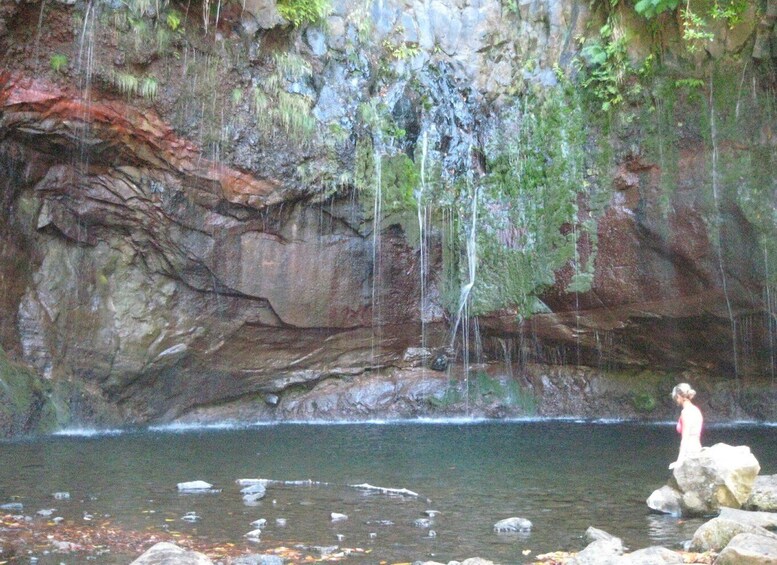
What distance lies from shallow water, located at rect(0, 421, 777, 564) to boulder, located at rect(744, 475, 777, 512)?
31.4 inches

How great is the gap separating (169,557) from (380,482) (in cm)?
469

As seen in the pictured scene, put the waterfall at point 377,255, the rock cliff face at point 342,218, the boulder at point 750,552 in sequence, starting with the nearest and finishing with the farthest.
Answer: the boulder at point 750,552, the rock cliff face at point 342,218, the waterfall at point 377,255

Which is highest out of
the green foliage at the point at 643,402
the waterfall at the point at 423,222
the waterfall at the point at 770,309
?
the waterfall at the point at 423,222

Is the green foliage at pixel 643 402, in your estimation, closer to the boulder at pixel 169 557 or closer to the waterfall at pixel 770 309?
the waterfall at pixel 770 309

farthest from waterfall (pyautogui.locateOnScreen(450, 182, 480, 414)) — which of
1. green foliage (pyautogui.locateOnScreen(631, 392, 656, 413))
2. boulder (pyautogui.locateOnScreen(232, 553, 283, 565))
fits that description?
boulder (pyautogui.locateOnScreen(232, 553, 283, 565))

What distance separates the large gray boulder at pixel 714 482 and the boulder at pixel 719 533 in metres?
1.33

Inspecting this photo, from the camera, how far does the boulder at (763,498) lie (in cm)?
777

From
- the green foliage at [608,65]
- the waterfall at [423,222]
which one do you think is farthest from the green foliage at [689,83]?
the waterfall at [423,222]

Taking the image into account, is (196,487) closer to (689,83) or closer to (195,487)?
(195,487)

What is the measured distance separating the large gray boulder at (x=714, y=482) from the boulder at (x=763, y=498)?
3.2 inches

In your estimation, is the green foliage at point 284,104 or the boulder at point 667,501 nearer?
the boulder at point 667,501

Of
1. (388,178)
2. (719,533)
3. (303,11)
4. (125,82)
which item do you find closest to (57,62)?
(125,82)

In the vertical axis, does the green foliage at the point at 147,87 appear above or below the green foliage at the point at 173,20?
below

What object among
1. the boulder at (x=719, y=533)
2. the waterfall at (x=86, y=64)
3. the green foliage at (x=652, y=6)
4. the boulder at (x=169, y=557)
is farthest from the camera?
the green foliage at (x=652, y=6)
